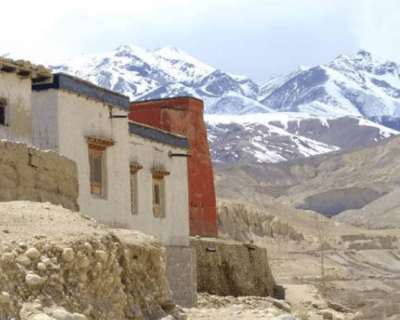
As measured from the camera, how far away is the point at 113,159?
20922mm

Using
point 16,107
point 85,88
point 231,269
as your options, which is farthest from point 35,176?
point 231,269

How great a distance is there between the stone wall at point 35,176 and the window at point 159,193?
8187mm

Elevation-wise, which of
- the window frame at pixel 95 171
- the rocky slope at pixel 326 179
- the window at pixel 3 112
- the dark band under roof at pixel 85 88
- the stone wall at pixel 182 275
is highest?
the rocky slope at pixel 326 179

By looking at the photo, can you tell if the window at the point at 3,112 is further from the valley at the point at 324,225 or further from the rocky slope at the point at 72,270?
the rocky slope at the point at 72,270

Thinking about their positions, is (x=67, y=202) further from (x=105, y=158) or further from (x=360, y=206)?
(x=360, y=206)

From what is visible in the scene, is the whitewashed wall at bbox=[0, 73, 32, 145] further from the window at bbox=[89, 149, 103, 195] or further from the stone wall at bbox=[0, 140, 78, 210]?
the stone wall at bbox=[0, 140, 78, 210]

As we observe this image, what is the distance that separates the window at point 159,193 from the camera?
23969 millimetres

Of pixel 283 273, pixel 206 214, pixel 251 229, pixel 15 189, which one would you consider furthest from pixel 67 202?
pixel 251 229

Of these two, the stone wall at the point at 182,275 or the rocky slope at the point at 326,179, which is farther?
the rocky slope at the point at 326,179

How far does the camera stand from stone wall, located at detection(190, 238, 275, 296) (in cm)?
2817

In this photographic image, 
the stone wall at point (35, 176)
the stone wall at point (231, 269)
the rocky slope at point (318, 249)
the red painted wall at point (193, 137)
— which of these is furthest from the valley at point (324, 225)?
the red painted wall at point (193, 137)

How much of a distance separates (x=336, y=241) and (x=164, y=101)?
5347 cm

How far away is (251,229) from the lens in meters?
75.0

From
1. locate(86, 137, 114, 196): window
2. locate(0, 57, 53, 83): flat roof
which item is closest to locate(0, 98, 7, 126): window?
locate(0, 57, 53, 83): flat roof
